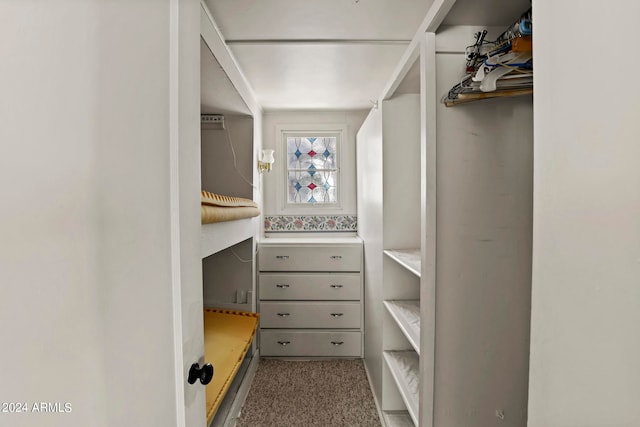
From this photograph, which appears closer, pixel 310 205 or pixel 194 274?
pixel 194 274

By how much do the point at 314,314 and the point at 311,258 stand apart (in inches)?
17.7

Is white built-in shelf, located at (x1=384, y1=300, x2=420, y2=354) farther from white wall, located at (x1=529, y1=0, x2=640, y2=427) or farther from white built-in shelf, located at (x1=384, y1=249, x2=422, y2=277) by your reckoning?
white wall, located at (x1=529, y1=0, x2=640, y2=427)

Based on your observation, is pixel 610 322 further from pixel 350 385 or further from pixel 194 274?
pixel 350 385

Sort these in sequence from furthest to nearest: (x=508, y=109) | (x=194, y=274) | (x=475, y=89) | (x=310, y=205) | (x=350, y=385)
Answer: (x=310, y=205) → (x=350, y=385) → (x=508, y=109) → (x=475, y=89) → (x=194, y=274)

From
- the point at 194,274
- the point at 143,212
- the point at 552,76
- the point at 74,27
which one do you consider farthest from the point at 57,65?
the point at 552,76

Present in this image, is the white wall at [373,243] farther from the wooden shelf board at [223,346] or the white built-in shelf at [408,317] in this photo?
the wooden shelf board at [223,346]

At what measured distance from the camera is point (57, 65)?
412 mm

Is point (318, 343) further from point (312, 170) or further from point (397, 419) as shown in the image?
point (312, 170)

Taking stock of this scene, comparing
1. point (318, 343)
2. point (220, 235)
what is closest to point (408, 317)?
point (220, 235)

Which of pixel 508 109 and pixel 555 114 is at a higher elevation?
pixel 508 109

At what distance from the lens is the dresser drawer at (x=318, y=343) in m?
2.59

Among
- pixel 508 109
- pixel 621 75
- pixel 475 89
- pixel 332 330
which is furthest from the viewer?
pixel 332 330

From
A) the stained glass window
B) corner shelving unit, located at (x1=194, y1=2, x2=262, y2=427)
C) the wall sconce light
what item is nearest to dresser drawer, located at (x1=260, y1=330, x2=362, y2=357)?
corner shelving unit, located at (x1=194, y1=2, x2=262, y2=427)

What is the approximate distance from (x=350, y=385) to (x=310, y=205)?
5.39 ft
